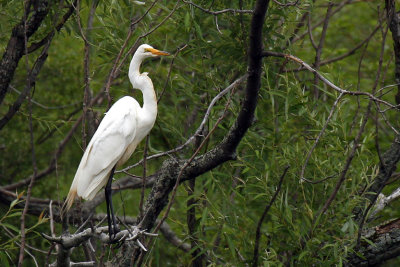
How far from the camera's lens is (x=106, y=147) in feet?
11.1

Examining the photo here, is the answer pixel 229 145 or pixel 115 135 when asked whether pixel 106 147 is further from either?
pixel 229 145

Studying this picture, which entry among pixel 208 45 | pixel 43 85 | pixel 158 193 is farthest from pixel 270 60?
pixel 43 85

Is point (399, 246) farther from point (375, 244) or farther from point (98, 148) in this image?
point (98, 148)

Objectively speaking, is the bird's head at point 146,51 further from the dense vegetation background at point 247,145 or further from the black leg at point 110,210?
the black leg at point 110,210

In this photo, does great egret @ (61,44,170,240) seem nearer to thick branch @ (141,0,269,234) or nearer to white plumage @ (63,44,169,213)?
white plumage @ (63,44,169,213)

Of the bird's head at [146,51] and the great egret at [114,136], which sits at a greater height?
the bird's head at [146,51]

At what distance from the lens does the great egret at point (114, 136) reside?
10.9 feet

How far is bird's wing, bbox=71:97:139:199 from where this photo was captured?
3.33 m

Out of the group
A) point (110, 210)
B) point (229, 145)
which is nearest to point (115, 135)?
point (110, 210)

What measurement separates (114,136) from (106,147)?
88mm

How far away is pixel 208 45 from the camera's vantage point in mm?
3910

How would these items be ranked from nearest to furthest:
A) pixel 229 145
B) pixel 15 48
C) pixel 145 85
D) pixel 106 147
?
pixel 229 145 → pixel 106 147 → pixel 145 85 → pixel 15 48

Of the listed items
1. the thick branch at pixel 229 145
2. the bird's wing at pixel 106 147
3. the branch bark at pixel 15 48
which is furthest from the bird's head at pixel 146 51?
the branch bark at pixel 15 48

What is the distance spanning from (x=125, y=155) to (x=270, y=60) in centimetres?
101
